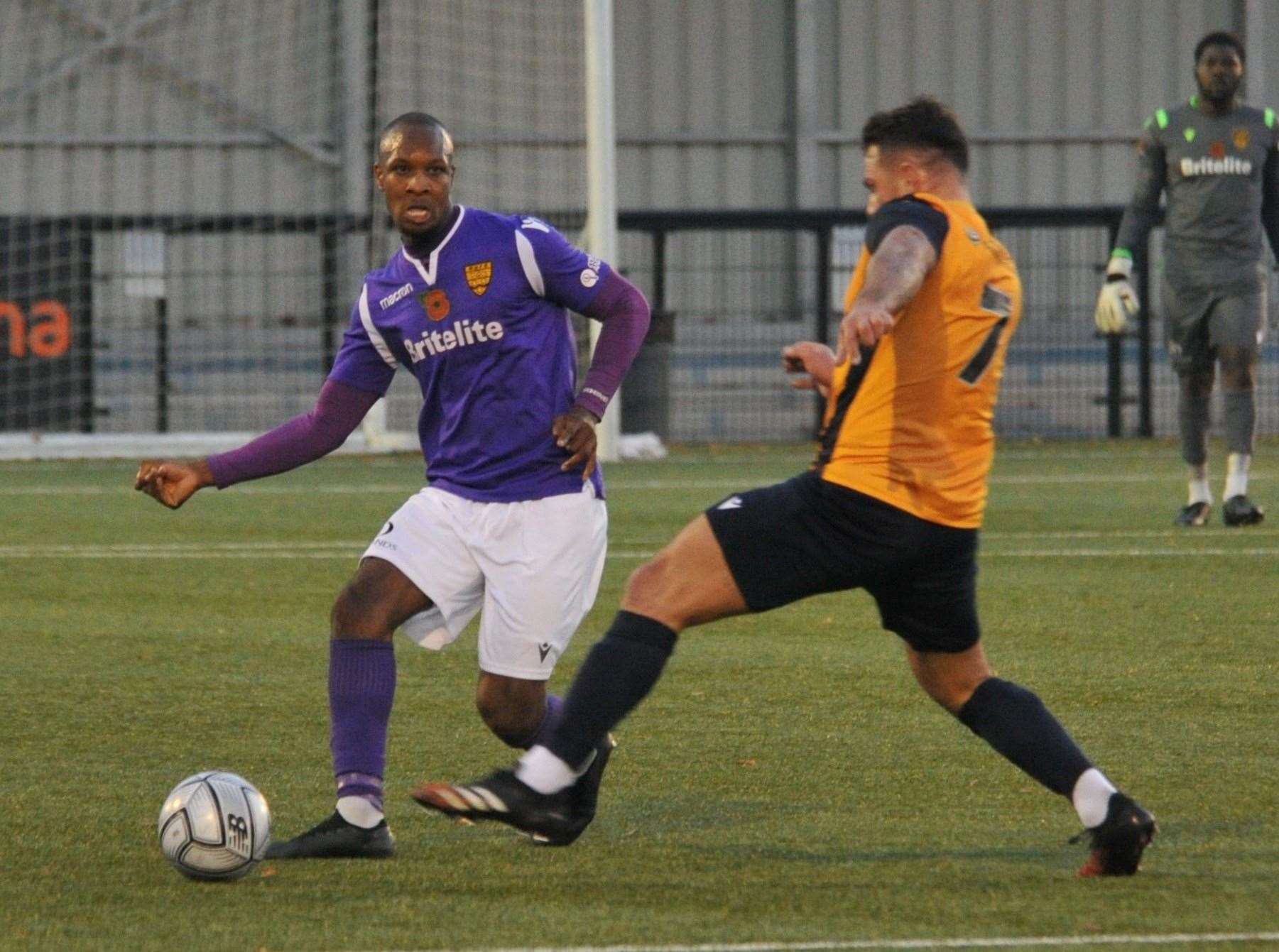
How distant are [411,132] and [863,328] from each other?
1.38 m

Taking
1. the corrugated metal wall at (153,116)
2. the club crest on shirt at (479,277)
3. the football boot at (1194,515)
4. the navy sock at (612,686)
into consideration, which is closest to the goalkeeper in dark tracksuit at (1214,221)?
the football boot at (1194,515)

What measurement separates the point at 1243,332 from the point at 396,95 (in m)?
20.0

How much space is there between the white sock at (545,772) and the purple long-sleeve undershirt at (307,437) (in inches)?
42.6

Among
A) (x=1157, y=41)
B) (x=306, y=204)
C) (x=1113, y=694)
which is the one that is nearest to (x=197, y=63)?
(x=306, y=204)

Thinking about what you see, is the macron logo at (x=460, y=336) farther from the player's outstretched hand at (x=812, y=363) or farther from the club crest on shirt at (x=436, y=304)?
the player's outstretched hand at (x=812, y=363)

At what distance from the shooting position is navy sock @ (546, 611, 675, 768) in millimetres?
4367

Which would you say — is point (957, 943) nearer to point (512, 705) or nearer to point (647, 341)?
point (512, 705)

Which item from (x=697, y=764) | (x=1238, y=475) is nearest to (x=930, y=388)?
(x=697, y=764)

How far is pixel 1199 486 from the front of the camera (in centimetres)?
1130

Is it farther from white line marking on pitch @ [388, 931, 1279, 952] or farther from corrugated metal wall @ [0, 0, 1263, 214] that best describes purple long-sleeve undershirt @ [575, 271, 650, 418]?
corrugated metal wall @ [0, 0, 1263, 214]

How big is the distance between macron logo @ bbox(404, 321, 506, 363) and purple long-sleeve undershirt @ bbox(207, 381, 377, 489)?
0.91ft

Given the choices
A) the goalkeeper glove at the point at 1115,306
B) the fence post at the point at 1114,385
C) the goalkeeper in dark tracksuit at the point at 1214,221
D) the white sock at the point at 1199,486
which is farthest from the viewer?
the fence post at the point at 1114,385

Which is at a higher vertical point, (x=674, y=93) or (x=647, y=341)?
(x=674, y=93)

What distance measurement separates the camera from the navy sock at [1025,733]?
4.46 m
